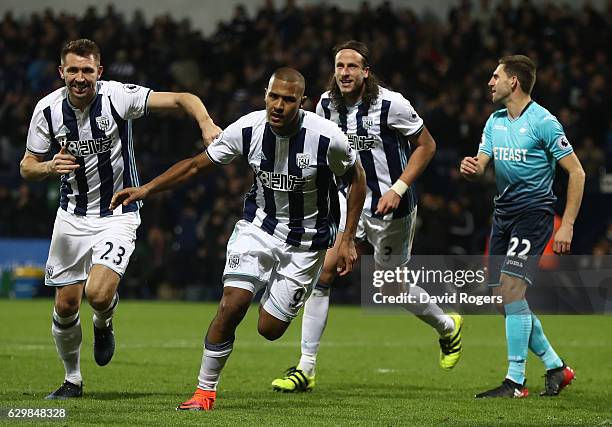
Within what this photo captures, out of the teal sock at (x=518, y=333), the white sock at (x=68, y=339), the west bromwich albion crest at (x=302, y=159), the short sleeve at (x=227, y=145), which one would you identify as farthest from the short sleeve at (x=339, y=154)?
the white sock at (x=68, y=339)

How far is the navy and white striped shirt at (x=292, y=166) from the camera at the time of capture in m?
6.98

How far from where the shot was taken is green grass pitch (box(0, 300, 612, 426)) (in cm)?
666

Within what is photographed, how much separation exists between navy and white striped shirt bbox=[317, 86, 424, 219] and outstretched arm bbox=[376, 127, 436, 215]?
96 mm

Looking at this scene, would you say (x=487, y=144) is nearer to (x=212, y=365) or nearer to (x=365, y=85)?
(x=365, y=85)

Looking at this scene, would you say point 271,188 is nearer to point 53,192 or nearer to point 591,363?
point 591,363

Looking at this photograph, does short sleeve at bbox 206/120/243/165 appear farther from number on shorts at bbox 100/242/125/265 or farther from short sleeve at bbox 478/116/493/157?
short sleeve at bbox 478/116/493/157

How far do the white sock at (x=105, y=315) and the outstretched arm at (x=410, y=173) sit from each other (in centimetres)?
194

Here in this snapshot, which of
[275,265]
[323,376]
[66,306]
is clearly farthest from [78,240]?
[323,376]

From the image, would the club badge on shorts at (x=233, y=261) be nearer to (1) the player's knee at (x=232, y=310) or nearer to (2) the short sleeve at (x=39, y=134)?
(1) the player's knee at (x=232, y=310)

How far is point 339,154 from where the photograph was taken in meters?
6.96

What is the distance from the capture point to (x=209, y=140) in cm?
716

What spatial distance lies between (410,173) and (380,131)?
18.9 inches

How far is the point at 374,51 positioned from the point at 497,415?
15244 millimetres

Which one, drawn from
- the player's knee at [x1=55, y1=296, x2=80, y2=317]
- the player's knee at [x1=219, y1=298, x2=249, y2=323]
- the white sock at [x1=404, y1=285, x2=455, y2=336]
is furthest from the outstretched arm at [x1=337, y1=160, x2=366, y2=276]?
the white sock at [x1=404, y1=285, x2=455, y2=336]
